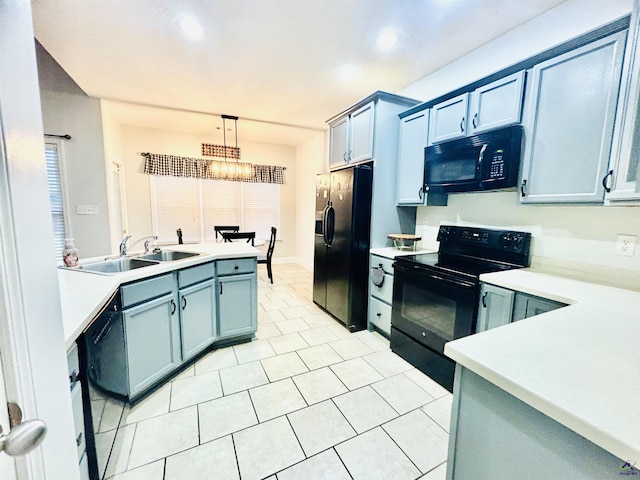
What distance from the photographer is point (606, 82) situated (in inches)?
57.9

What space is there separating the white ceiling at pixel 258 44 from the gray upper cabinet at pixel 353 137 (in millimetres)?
430

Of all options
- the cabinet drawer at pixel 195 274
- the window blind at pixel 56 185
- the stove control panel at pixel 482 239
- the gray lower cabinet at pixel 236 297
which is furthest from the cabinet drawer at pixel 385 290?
the window blind at pixel 56 185

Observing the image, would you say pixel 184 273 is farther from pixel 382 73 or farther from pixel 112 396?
pixel 382 73

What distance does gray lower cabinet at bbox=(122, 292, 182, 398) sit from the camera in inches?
65.9

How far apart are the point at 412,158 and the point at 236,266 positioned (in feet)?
6.59

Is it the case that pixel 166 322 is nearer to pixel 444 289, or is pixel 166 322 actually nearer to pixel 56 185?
pixel 444 289

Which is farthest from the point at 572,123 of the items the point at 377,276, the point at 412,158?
the point at 377,276

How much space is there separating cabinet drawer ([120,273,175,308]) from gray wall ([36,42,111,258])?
2.80m

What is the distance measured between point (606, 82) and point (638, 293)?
116 cm

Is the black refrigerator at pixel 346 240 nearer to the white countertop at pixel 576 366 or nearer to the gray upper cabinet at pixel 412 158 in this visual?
the gray upper cabinet at pixel 412 158

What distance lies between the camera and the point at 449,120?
2340mm

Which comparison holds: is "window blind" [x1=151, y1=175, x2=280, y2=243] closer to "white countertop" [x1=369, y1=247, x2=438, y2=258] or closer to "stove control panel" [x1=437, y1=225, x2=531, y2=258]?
"white countertop" [x1=369, y1=247, x2=438, y2=258]

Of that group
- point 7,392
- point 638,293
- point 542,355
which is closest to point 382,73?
point 638,293

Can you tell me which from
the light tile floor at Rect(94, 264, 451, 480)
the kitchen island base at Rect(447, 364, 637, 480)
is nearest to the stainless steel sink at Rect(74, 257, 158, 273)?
the light tile floor at Rect(94, 264, 451, 480)
